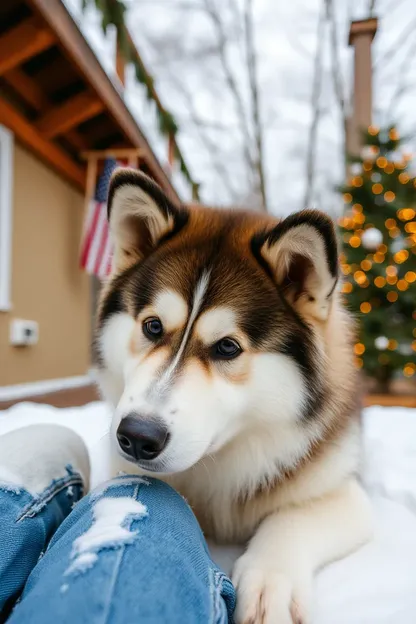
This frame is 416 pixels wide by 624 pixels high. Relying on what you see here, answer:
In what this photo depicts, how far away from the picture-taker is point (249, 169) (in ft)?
41.6

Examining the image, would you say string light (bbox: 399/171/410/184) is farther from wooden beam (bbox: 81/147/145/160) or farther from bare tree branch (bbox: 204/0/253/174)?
bare tree branch (bbox: 204/0/253/174)

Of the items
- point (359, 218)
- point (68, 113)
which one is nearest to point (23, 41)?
point (68, 113)

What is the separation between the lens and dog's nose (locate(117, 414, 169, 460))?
88 centimetres

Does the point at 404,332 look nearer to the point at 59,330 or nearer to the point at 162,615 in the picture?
the point at 59,330

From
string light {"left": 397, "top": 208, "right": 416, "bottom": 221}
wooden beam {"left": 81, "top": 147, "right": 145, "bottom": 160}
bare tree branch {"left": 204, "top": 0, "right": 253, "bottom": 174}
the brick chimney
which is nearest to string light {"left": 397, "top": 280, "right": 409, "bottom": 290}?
string light {"left": 397, "top": 208, "right": 416, "bottom": 221}

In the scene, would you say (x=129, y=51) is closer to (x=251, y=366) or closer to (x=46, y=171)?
(x=46, y=171)

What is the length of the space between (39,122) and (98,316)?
13.8 ft

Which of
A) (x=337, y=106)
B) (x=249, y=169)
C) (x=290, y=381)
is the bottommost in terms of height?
(x=290, y=381)

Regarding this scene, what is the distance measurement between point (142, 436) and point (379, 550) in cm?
66

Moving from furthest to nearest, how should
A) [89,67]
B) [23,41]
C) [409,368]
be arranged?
[409,368], [89,67], [23,41]

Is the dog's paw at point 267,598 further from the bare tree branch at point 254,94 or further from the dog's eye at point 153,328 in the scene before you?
the bare tree branch at point 254,94

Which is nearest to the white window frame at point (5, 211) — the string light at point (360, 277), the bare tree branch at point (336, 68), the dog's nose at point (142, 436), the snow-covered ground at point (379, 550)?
the snow-covered ground at point (379, 550)

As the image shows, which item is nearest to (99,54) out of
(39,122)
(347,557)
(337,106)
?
(39,122)

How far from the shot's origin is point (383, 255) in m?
4.84
